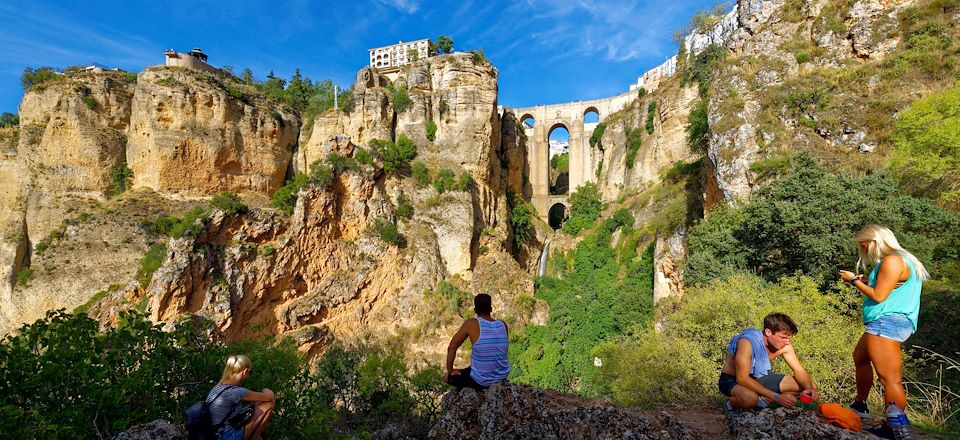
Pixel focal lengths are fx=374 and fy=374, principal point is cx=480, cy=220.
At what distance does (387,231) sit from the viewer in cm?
2161

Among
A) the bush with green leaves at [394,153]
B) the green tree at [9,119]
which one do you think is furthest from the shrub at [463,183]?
the green tree at [9,119]

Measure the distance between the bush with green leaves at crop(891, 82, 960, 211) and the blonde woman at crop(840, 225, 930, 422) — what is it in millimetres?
8643

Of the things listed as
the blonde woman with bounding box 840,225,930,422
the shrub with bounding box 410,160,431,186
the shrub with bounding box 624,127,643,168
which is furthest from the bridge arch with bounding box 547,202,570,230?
the blonde woman with bounding box 840,225,930,422

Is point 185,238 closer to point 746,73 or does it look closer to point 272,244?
point 272,244

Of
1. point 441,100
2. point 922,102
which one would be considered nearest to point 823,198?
point 922,102

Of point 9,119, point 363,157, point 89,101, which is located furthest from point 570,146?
point 9,119

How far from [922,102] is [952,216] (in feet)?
10.4

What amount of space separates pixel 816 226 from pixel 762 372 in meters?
9.00

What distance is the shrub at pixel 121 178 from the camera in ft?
64.7

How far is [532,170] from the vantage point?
36781 millimetres

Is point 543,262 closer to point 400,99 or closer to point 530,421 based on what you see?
point 400,99

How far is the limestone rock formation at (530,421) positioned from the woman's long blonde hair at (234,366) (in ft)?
6.33

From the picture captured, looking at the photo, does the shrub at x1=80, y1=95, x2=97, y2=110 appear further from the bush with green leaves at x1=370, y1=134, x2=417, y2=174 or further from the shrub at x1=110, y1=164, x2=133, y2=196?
the bush with green leaves at x1=370, y1=134, x2=417, y2=174

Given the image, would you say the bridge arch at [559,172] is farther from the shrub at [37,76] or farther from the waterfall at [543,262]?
the shrub at [37,76]
